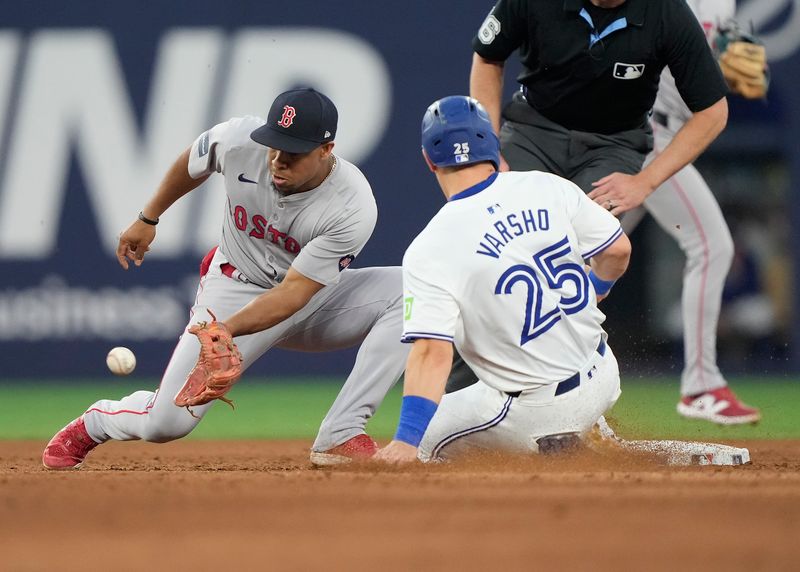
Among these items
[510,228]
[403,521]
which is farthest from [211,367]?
[403,521]

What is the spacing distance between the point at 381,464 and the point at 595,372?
874 millimetres

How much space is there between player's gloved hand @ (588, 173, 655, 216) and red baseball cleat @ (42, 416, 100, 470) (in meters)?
2.31

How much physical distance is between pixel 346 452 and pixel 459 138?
147 centimetres

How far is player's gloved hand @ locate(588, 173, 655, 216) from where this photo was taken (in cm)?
498

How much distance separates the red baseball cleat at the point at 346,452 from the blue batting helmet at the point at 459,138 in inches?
51.0

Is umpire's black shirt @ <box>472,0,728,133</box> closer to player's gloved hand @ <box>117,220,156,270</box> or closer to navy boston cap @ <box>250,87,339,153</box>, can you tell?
navy boston cap @ <box>250,87,339,153</box>

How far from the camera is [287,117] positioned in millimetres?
4582

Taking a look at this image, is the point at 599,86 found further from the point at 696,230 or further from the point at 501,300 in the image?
the point at 696,230

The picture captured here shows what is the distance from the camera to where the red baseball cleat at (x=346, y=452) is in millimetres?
4755

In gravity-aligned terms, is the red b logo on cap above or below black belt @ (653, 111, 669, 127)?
above

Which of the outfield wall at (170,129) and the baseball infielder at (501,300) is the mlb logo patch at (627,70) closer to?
the baseball infielder at (501,300)

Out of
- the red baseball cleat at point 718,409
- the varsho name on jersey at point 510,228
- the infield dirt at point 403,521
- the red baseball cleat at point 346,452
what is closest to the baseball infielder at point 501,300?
the varsho name on jersey at point 510,228

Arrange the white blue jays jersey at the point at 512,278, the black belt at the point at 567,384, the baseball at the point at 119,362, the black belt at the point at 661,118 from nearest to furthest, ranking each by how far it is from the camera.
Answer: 1. the white blue jays jersey at the point at 512,278
2. the black belt at the point at 567,384
3. the baseball at the point at 119,362
4. the black belt at the point at 661,118

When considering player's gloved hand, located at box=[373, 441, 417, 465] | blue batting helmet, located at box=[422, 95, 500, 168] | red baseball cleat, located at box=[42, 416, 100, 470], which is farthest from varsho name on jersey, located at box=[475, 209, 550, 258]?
red baseball cleat, located at box=[42, 416, 100, 470]
